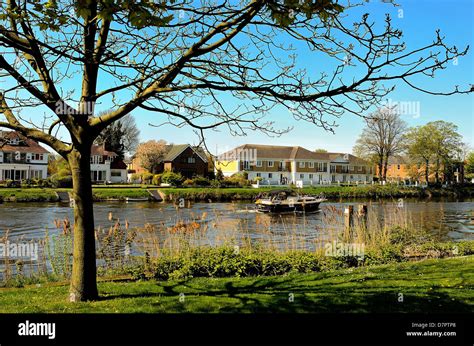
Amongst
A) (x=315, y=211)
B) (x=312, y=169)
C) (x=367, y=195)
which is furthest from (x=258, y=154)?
(x=315, y=211)

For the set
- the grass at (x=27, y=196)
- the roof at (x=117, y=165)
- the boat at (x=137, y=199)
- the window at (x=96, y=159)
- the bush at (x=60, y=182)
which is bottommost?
the boat at (x=137, y=199)

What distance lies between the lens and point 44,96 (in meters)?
6.17

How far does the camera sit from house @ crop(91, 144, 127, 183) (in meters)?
72.3

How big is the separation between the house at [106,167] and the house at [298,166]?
18.2 m

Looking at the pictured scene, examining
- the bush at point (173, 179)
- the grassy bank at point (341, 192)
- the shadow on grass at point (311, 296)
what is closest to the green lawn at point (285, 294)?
the shadow on grass at point (311, 296)

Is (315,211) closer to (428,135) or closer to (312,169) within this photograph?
→ (428,135)

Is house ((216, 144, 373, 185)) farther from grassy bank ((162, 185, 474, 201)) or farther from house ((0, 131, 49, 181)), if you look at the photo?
house ((0, 131, 49, 181))

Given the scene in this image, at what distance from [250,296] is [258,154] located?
3042 inches

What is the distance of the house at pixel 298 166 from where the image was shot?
84.2 m

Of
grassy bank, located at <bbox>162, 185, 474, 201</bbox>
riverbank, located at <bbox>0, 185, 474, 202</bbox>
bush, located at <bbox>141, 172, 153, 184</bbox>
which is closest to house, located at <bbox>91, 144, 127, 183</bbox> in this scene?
bush, located at <bbox>141, 172, 153, 184</bbox>

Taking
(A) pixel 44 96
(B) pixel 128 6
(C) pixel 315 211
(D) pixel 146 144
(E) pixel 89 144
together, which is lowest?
(C) pixel 315 211

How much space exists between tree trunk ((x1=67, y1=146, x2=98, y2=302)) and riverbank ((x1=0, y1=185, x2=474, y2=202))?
97.4 ft

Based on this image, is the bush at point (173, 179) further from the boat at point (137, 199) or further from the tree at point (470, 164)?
the tree at point (470, 164)

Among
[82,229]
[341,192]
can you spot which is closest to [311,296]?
[82,229]
